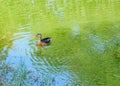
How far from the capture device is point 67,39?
10.5 m

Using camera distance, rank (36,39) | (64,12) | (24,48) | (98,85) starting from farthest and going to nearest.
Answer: (64,12), (36,39), (24,48), (98,85)

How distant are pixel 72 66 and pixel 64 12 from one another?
17.5ft

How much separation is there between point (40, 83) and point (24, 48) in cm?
276

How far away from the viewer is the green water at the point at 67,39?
26.4 feet

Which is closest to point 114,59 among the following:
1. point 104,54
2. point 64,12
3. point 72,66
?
point 104,54

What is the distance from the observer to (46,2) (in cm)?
1536

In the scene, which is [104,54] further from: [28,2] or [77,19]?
[28,2]

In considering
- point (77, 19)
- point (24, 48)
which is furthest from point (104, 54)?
point (77, 19)

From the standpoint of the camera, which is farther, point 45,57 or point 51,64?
point 45,57

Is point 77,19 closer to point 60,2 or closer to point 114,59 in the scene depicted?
point 60,2

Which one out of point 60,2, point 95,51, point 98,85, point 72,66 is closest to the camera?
point 98,85

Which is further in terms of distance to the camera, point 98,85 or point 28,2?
point 28,2

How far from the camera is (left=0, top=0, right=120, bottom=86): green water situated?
8.05 metres

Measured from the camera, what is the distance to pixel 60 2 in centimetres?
1518
